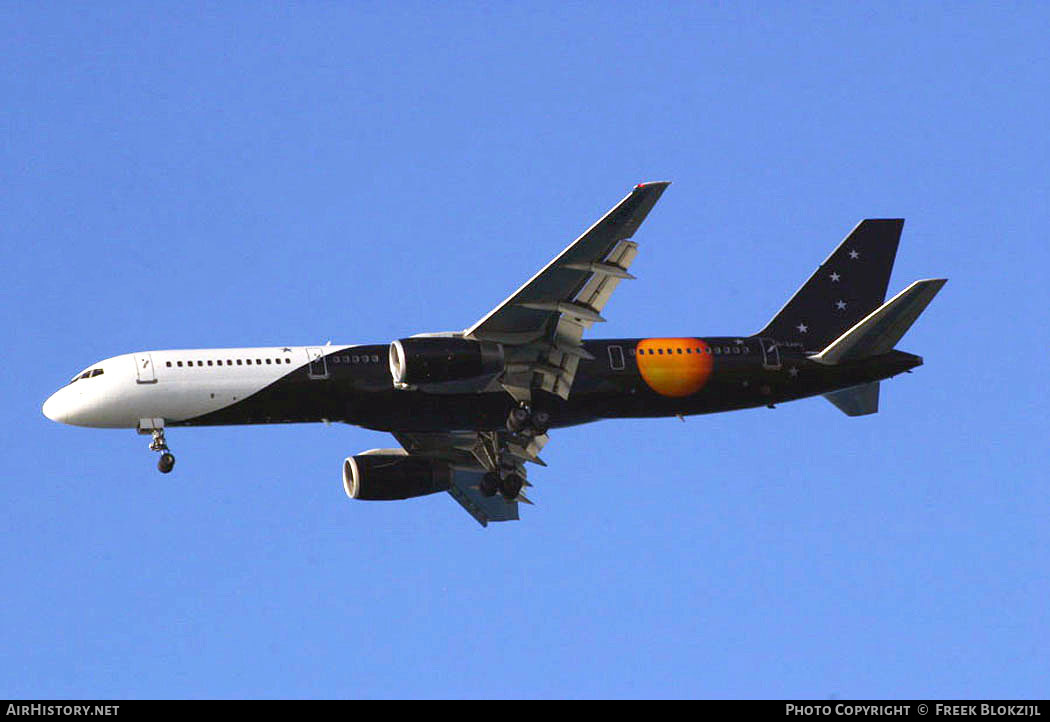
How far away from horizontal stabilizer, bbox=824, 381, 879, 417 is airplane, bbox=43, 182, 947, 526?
0.05m

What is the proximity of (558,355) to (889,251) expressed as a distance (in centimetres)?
1601

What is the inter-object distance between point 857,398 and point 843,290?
4.58 metres

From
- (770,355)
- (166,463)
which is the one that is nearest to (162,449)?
(166,463)

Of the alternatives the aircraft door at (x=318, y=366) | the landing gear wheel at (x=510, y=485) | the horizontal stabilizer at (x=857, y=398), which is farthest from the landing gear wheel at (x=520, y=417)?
the horizontal stabilizer at (x=857, y=398)

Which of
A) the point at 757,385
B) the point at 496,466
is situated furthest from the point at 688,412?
the point at 496,466

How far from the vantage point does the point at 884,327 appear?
67.0 m

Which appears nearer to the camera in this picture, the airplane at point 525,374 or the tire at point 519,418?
the airplane at point 525,374

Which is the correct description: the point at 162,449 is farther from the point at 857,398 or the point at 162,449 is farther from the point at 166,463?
the point at 857,398

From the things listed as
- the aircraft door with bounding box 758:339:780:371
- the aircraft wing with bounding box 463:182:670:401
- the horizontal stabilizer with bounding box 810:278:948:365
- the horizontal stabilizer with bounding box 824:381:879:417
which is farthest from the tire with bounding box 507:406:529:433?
the horizontal stabilizer with bounding box 824:381:879:417

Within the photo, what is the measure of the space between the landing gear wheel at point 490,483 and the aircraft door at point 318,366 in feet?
29.4

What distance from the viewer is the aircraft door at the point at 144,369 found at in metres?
64.0

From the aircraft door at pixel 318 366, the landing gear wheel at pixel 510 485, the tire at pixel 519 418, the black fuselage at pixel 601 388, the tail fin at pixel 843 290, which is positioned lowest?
the landing gear wheel at pixel 510 485

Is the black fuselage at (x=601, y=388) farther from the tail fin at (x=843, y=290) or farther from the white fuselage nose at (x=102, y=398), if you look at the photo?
the white fuselage nose at (x=102, y=398)
